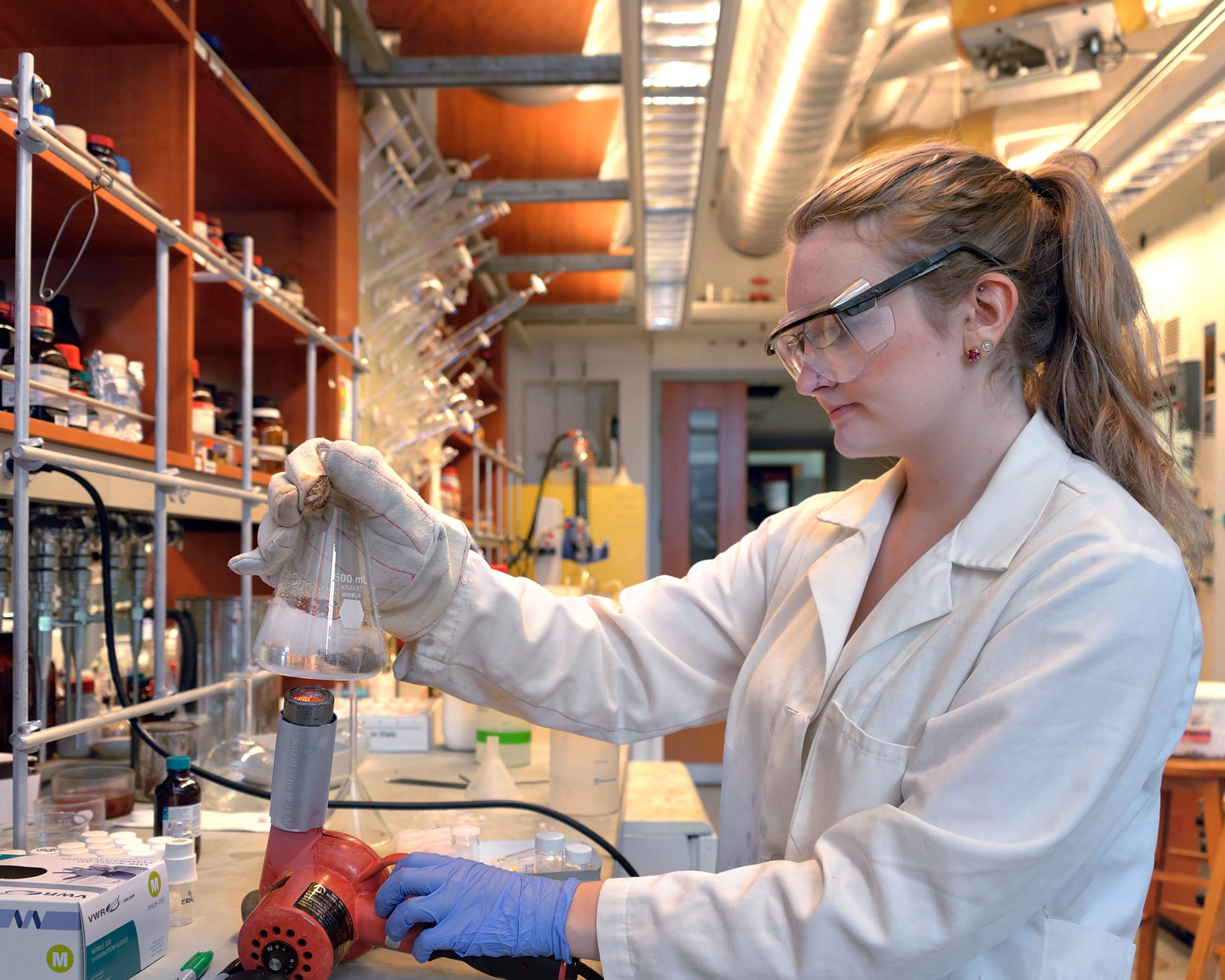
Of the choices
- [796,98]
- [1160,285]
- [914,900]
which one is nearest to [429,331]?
[796,98]

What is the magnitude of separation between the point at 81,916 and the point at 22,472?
1.57 feet

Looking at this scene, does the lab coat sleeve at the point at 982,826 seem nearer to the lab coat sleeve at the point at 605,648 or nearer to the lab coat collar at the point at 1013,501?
the lab coat collar at the point at 1013,501

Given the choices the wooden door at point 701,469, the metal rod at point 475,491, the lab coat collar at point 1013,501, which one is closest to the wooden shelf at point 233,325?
the lab coat collar at point 1013,501

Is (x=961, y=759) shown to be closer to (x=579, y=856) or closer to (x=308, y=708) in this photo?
(x=579, y=856)

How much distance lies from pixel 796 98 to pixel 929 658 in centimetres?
245

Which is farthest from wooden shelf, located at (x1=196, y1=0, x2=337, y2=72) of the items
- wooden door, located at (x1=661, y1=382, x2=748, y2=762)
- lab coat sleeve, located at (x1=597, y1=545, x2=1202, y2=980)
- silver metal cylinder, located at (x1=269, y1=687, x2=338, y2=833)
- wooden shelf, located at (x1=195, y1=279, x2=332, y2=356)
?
wooden door, located at (x1=661, y1=382, x2=748, y2=762)

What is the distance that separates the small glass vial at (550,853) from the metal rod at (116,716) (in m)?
0.50

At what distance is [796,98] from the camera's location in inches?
117

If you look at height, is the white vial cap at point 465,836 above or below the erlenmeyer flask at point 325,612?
below

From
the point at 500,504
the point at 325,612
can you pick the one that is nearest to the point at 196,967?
the point at 325,612

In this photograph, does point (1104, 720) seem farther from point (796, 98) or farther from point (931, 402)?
point (796, 98)

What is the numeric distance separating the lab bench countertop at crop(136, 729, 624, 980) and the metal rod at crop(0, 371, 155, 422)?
614 millimetres

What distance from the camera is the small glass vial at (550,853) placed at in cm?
111

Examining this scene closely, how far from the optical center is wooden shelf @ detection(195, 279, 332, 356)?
77.7 inches
